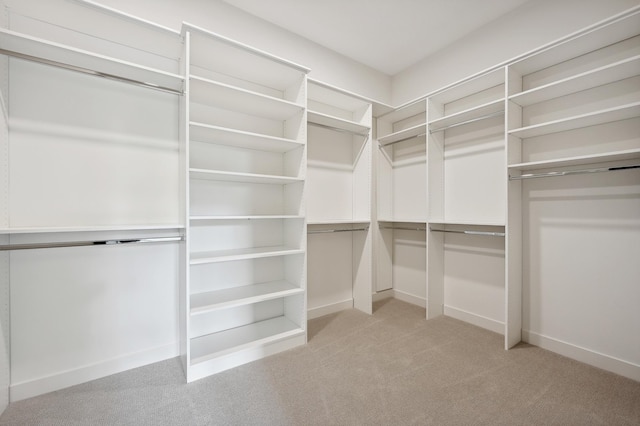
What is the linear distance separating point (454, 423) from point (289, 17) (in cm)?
330

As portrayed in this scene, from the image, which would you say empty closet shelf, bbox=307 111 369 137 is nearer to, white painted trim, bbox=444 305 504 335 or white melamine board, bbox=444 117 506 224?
white melamine board, bbox=444 117 506 224

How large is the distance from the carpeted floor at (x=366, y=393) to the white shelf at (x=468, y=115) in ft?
6.68

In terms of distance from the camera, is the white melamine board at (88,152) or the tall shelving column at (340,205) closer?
the white melamine board at (88,152)

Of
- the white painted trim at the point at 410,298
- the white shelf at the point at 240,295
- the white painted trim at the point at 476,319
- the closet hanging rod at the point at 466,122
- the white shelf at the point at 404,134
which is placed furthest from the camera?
the white painted trim at the point at 410,298

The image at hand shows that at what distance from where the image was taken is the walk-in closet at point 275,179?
1704 millimetres

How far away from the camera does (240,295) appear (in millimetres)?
2215

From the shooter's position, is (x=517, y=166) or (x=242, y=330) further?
(x=242, y=330)

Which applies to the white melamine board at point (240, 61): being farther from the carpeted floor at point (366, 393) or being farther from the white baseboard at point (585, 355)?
the white baseboard at point (585, 355)

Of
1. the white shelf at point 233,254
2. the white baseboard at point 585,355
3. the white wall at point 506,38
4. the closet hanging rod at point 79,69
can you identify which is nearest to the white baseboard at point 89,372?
the white shelf at point 233,254

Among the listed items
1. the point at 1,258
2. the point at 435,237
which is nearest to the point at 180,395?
the point at 1,258

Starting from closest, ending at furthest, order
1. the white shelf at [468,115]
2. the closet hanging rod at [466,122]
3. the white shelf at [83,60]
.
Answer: the white shelf at [83,60], the white shelf at [468,115], the closet hanging rod at [466,122]

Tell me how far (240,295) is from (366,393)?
117 cm

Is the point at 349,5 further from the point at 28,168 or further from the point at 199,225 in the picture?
the point at 28,168

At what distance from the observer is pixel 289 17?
253 centimetres
